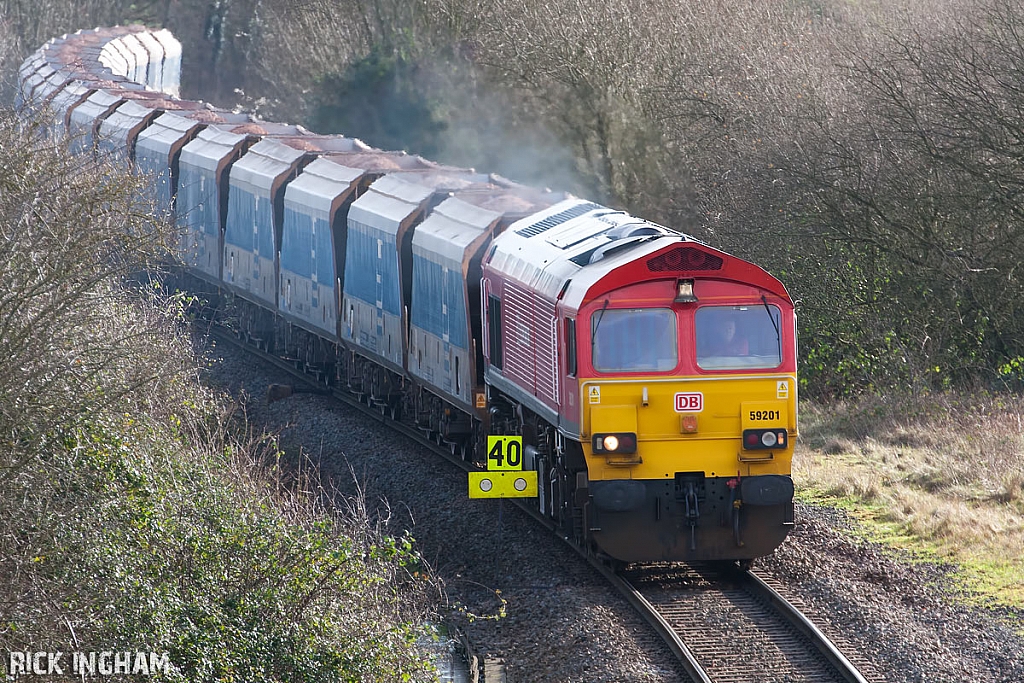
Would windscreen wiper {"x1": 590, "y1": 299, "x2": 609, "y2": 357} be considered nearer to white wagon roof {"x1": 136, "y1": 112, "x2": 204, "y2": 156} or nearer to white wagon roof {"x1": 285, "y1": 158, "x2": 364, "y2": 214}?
white wagon roof {"x1": 285, "y1": 158, "x2": 364, "y2": 214}

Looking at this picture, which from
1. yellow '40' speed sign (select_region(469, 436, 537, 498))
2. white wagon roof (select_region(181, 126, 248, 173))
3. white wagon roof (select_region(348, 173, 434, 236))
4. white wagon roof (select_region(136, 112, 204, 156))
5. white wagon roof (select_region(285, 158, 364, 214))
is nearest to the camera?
yellow '40' speed sign (select_region(469, 436, 537, 498))

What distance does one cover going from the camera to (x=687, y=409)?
11836mm

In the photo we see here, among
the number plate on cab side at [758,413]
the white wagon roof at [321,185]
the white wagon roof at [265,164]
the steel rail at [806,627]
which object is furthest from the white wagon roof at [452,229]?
the white wagon roof at [265,164]

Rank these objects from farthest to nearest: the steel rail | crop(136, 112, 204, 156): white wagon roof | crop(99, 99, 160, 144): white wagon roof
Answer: crop(99, 99, 160, 144): white wagon roof, crop(136, 112, 204, 156): white wagon roof, the steel rail

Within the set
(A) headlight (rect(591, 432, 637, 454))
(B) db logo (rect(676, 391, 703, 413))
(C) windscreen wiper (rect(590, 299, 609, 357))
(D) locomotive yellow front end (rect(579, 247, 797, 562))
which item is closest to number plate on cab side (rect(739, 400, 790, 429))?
(D) locomotive yellow front end (rect(579, 247, 797, 562))

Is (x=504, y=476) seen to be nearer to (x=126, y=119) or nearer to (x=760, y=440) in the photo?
(x=760, y=440)

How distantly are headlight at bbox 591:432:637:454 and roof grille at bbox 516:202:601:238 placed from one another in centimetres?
323

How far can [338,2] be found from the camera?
41.6 metres

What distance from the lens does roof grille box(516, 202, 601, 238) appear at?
568 inches

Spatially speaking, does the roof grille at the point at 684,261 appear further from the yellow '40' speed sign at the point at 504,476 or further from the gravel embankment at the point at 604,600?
the gravel embankment at the point at 604,600

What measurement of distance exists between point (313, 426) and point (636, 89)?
11348 mm

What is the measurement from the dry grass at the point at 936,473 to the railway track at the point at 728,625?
187cm

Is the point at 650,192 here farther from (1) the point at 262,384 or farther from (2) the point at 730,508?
(2) the point at 730,508

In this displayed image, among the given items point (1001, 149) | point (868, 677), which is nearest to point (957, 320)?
point (1001, 149)
